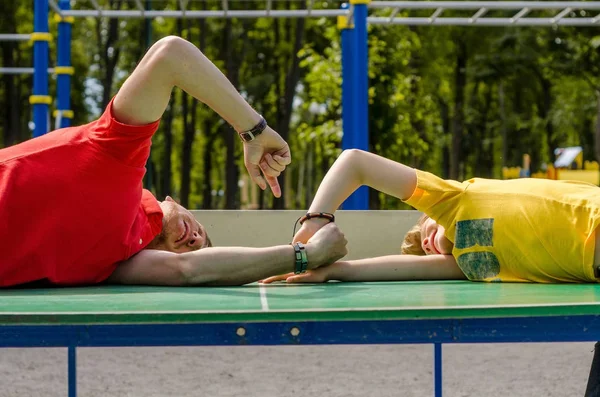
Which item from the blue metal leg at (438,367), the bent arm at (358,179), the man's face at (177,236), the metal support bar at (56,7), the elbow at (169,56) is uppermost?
the metal support bar at (56,7)

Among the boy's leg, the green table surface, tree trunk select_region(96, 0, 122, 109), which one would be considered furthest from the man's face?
tree trunk select_region(96, 0, 122, 109)

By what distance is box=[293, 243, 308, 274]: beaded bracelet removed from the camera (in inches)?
98.7

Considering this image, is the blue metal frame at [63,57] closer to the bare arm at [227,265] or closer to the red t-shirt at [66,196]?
the red t-shirt at [66,196]

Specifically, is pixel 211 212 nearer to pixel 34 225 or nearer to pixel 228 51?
pixel 34 225

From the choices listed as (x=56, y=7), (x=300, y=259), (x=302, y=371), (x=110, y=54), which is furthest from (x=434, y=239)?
(x=110, y=54)

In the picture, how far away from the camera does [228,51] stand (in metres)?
16.4

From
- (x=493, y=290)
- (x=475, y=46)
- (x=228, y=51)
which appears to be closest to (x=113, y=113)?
(x=493, y=290)

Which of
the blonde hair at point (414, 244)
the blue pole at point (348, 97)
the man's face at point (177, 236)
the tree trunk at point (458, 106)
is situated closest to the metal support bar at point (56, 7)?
the blue pole at point (348, 97)

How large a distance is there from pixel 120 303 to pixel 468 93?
23146 mm

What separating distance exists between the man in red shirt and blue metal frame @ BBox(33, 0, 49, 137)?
467 cm

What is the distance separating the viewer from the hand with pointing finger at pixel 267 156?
2.42 m

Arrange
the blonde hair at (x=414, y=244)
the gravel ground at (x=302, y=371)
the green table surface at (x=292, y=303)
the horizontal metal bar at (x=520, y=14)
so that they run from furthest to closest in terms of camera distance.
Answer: the horizontal metal bar at (x=520, y=14), the gravel ground at (x=302, y=371), the blonde hair at (x=414, y=244), the green table surface at (x=292, y=303)

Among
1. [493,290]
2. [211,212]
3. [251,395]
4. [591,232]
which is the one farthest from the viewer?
[251,395]

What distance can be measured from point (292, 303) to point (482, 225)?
3.44 ft
